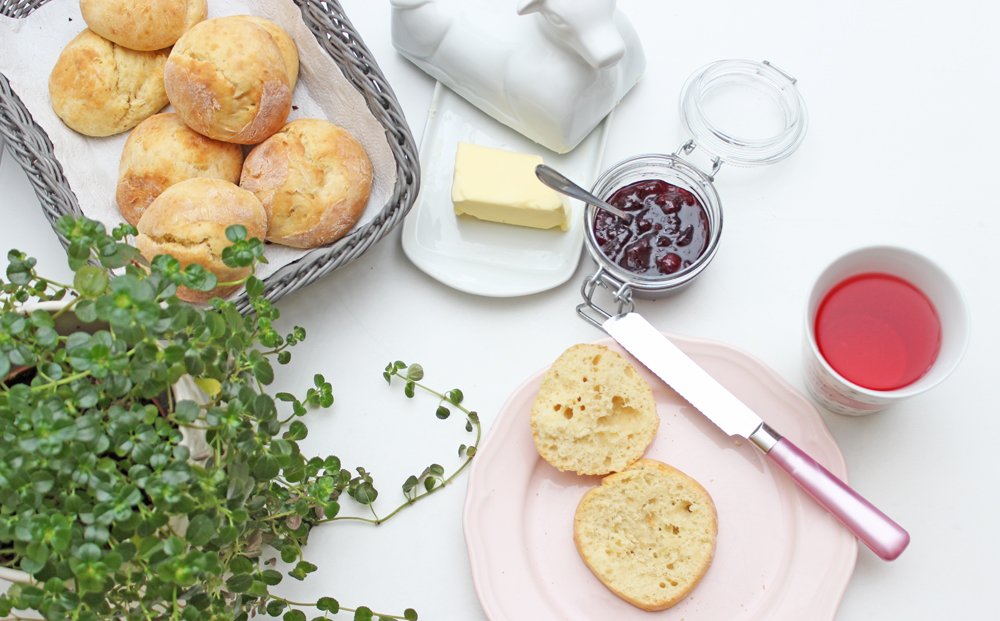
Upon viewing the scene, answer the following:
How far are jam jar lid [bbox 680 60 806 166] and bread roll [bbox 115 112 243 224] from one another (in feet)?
2.54

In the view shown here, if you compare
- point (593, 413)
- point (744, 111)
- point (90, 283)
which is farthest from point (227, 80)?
point (744, 111)

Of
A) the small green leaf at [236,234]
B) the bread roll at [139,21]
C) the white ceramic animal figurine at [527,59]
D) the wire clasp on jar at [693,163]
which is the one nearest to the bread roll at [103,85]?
the bread roll at [139,21]

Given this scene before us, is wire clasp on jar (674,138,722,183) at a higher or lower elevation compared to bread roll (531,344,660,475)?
higher

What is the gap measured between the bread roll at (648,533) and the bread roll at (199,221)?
63cm

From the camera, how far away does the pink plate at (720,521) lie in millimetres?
1357

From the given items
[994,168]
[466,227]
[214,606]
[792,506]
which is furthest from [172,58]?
[994,168]

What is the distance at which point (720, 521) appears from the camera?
1396mm

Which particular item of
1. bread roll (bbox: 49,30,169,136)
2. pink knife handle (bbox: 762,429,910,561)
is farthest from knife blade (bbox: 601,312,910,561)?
bread roll (bbox: 49,30,169,136)

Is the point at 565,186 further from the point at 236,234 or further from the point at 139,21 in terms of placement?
the point at 139,21

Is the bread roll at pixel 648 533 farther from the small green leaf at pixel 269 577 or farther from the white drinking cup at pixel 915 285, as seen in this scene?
the small green leaf at pixel 269 577

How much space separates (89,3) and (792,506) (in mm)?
1312

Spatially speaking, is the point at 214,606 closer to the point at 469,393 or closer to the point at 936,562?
the point at 469,393

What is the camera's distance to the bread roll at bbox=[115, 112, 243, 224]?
4.52 feet

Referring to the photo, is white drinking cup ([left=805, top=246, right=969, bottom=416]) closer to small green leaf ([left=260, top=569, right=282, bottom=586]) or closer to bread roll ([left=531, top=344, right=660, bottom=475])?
bread roll ([left=531, top=344, right=660, bottom=475])
